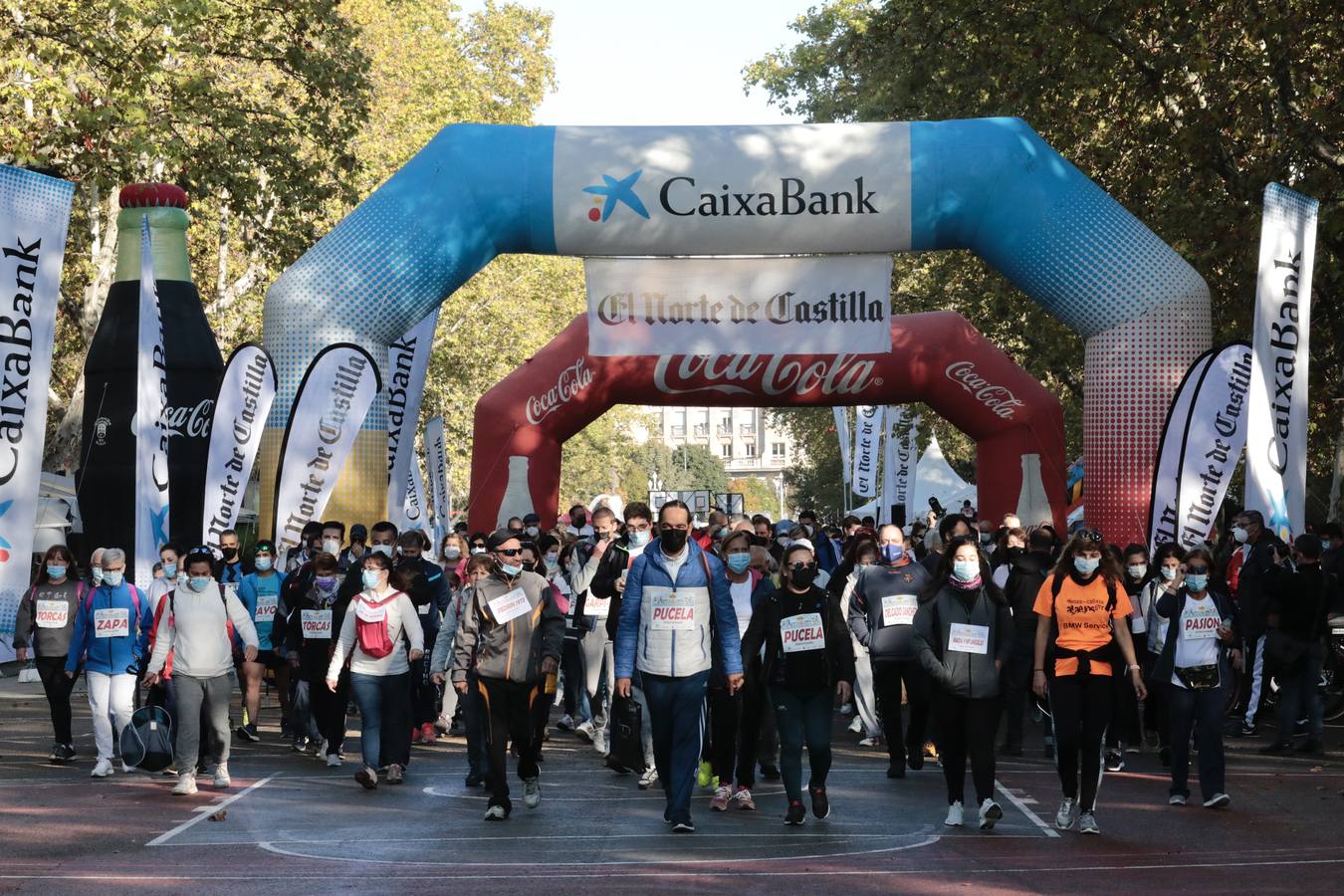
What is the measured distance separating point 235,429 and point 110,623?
4347 mm

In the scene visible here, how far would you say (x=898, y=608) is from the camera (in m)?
14.2

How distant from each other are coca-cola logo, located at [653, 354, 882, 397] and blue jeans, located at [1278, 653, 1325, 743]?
7.02m

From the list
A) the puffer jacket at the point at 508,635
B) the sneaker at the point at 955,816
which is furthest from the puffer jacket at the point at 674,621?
the sneaker at the point at 955,816

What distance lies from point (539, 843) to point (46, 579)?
613 cm

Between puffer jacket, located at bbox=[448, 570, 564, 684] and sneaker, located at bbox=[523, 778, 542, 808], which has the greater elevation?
puffer jacket, located at bbox=[448, 570, 564, 684]

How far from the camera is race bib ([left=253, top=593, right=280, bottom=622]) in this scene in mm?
16766

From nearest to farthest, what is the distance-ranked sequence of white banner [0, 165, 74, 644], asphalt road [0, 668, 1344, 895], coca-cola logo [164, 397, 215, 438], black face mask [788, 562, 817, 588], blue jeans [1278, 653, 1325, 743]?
asphalt road [0, 668, 1344, 895]
black face mask [788, 562, 817, 588]
white banner [0, 165, 74, 644]
blue jeans [1278, 653, 1325, 743]
coca-cola logo [164, 397, 215, 438]

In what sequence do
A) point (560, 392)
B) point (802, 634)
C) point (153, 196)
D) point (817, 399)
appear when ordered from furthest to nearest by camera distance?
point (560, 392) → point (153, 196) → point (817, 399) → point (802, 634)

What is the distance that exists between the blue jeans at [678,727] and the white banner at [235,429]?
795 centimetres

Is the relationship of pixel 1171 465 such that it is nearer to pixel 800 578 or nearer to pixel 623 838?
pixel 800 578

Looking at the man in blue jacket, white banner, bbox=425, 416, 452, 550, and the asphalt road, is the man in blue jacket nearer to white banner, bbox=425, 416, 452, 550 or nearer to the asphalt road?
the asphalt road

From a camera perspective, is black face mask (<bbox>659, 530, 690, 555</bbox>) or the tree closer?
black face mask (<bbox>659, 530, 690, 555</bbox>)

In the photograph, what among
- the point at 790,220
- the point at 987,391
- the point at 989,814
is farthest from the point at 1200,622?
the point at 987,391

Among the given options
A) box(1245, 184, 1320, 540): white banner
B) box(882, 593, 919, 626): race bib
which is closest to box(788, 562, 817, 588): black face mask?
box(882, 593, 919, 626): race bib
